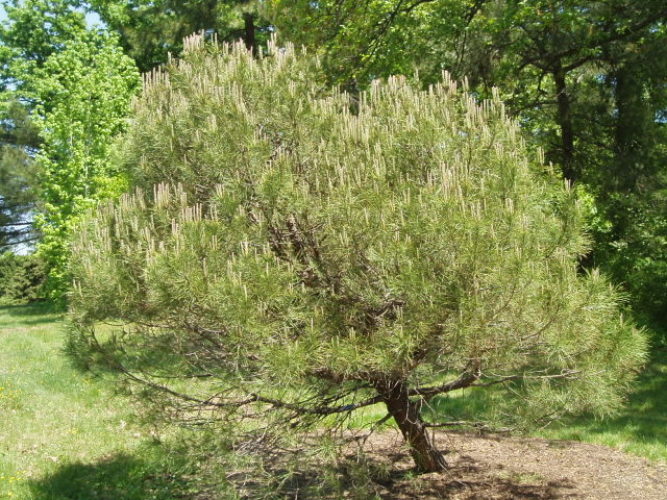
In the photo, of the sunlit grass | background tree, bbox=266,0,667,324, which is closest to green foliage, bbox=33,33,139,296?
the sunlit grass

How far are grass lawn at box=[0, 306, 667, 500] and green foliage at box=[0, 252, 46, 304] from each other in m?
22.0

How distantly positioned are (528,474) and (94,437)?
472cm

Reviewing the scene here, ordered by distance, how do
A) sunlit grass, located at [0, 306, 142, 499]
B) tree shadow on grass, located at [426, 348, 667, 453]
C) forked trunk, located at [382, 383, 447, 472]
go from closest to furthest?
1. forked trunk, located at [382, 383, 447, 472]
2. sunlit grass, located at [0, 306, 142, 499]
3. tree shadow on grass, located at [426, 348, 667, 453]

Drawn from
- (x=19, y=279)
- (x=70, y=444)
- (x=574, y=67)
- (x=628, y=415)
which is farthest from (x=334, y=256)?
(x=19, y=279)

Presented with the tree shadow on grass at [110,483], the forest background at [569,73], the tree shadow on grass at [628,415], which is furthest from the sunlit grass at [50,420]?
the tree shadow on grass at [628,415]

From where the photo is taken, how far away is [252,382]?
4.26 meters

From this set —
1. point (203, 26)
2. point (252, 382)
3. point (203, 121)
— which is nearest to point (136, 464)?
point (252, 382)

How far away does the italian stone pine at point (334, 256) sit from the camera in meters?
3.97

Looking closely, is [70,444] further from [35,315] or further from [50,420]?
[35,315]

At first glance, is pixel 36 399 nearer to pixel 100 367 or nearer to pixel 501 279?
pixel 100 367

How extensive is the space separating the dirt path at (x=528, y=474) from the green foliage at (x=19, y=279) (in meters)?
27.9

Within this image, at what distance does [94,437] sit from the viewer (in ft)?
24.5

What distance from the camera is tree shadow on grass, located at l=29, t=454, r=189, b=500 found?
5918 mm

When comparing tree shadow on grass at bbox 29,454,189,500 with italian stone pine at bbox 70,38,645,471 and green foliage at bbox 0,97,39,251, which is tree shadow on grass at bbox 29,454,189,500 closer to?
italian stone pine at bbox 70,38,645,471
